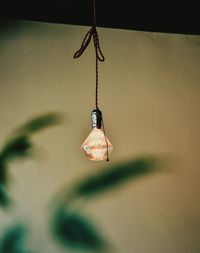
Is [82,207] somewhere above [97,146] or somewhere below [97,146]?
below

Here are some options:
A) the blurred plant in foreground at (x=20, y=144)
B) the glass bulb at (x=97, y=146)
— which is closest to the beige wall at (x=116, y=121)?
the blurred plant in foreground at (x=20, y=144)

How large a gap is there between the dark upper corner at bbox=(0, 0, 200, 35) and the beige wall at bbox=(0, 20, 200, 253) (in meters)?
0.11

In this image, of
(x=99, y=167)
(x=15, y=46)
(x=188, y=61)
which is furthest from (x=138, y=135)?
(x=15, y=46)

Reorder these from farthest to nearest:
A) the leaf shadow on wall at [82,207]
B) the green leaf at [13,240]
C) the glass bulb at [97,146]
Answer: the leaf shadow on wall at [82,207], the green leaf at [13,240], the glass bulb at [97,146]

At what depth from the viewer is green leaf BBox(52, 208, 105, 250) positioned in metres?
3.14

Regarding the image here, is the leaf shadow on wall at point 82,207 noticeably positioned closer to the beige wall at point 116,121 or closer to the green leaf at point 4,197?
the beige wall at point 116,121

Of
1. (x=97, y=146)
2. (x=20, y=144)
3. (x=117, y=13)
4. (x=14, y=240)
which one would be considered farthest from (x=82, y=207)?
(x=117, y=13)

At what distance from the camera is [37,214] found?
313cm

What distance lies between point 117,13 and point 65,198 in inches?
76.8

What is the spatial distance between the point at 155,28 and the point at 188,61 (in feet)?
1.75

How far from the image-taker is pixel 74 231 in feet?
10.4

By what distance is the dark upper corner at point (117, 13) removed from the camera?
320cm

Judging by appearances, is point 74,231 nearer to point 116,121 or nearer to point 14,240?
point 14,240

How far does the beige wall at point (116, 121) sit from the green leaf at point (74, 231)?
95mm
